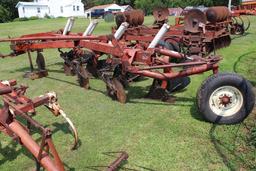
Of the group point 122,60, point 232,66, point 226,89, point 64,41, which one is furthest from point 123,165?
point 232,66

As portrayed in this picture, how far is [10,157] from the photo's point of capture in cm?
464

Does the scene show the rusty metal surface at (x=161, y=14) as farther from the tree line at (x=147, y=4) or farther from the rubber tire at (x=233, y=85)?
the tree line at (x=147, y=4)

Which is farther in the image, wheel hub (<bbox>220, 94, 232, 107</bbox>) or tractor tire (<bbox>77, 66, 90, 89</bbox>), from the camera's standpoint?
tractor tire (<bbox>77, 66, 90, 89</bbox>)

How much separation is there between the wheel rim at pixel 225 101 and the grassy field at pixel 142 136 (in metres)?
0.26

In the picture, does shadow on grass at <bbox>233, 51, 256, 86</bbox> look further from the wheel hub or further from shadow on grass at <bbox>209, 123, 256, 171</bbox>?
shadow on grass at <bbox>209, 123, 256, 171</bbox>

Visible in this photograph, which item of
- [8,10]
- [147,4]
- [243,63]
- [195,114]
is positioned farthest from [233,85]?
[8,10]

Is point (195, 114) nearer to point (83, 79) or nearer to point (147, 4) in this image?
point (83, 79)

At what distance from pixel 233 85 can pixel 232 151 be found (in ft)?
3.83

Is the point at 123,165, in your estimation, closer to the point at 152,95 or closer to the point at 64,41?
the point at 152,95

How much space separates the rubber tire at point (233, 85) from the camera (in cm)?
523

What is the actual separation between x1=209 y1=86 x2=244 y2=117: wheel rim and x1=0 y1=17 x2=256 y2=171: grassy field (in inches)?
10.1

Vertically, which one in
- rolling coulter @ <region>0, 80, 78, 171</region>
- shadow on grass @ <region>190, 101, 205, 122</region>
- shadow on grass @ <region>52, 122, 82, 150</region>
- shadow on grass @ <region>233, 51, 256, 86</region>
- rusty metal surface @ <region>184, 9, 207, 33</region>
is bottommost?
shadow on grass @ <region>52, 122, 82, 150</region>

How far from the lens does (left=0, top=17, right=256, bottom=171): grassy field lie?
433cm

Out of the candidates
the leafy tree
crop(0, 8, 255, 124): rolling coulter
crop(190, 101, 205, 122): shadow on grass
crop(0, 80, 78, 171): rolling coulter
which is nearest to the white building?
the leafy tree
